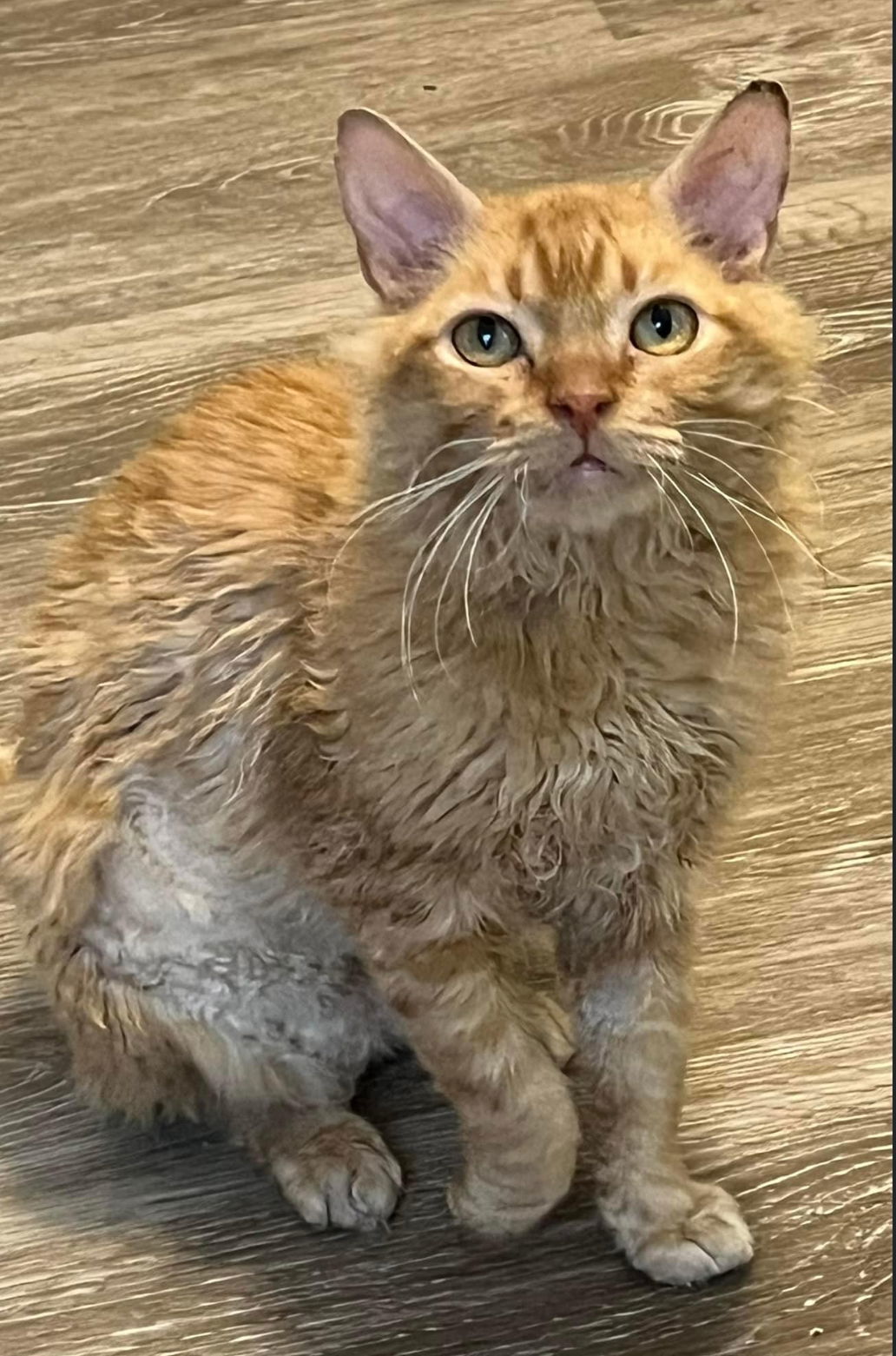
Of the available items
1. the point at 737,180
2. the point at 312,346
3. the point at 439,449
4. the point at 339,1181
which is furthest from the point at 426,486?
the point at 312,346

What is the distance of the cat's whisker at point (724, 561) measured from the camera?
0.93m

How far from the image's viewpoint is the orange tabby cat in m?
0.94

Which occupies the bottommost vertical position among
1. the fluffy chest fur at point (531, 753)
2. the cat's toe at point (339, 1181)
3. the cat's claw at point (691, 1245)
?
the cat's claw at point (691, 1245)

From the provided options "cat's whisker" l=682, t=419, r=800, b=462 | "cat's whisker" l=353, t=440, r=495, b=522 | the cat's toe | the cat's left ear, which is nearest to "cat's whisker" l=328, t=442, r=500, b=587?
"cat's whisker" l=353, t=440, r=495, b=522

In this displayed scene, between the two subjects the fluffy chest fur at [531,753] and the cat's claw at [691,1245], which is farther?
the cat's claw at [691,1245]

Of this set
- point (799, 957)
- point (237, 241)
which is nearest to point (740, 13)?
point (237, 241)

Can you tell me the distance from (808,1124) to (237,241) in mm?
1239

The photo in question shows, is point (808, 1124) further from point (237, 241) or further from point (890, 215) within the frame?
point (237, 241)

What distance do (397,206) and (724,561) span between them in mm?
300

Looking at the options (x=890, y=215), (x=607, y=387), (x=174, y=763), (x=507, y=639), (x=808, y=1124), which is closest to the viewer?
(x=607, y=387)

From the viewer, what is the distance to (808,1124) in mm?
1320

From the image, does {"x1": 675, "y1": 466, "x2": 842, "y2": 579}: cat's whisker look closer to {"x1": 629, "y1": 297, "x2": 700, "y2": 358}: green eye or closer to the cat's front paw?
{"x1": 629, "y1": 297, "x2": 700, "y2": 358}: green eye

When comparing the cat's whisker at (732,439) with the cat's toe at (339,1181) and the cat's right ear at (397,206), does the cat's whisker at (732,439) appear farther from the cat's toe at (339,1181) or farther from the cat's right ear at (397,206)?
the cat's toe at (339,1181)

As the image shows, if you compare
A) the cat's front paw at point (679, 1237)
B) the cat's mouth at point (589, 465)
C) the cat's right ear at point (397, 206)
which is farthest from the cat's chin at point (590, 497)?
the cat's front paw at point (679, 1237)
